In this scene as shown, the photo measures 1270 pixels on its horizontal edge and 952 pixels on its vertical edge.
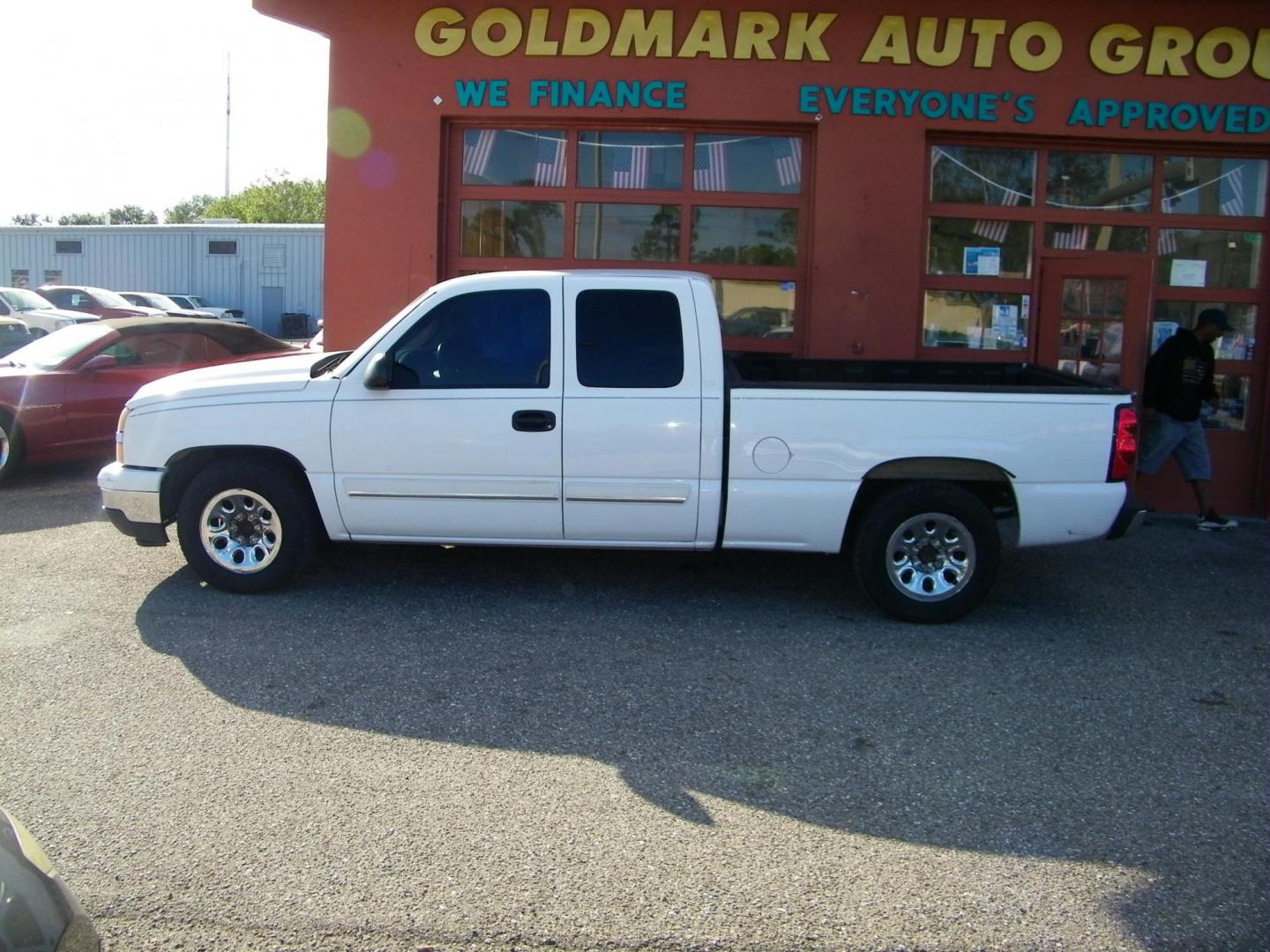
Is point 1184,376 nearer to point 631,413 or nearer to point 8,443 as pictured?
point 631,413

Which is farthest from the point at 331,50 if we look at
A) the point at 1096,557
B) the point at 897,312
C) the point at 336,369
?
the point at 1096,557

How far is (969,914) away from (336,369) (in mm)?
4463

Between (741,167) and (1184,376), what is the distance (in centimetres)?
391

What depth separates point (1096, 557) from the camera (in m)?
8.21

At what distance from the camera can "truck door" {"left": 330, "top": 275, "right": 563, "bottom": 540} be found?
20.6ft

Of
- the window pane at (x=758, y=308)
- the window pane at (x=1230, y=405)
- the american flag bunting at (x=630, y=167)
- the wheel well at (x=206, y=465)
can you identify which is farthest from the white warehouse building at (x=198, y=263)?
the wheel well at (x=206, y=465)

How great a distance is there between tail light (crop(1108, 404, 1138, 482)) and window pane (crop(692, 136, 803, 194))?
437cm

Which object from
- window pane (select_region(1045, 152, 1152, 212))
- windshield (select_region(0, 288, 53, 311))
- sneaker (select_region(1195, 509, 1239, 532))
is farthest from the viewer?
windshield (select_region(0, 288, 53, 311))

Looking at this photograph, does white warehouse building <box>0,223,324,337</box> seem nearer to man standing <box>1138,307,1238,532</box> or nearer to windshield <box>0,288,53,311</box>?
windshield <box>0,288,53,311</box>

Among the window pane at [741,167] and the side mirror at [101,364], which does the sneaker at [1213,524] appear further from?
the side mirror at [101,364]

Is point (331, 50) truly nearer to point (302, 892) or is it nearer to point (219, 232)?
point (302, 892)

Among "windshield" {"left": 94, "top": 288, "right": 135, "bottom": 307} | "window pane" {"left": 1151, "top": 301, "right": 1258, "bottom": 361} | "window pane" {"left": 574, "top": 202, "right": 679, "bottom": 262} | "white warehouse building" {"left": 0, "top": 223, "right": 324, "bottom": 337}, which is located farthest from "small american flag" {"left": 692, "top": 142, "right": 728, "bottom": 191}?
"white warehouse building" {"left": 0, "top": 223, "right": 324, "bottom": 337}

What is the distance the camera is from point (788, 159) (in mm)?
9812

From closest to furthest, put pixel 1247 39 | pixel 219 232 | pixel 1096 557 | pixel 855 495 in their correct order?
pixel 855 495 → pixel 1096 557 → pixel 1247 39 → pixel 219 232
